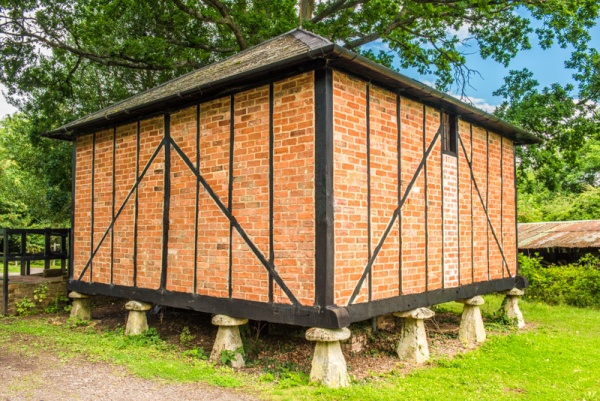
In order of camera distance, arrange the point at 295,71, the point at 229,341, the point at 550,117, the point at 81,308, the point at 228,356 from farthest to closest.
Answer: the point at 550,117, the point at 81,308, the point at 229,341, the point at 228,356, the point at 295,71

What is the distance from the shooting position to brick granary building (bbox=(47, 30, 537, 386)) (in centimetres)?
556

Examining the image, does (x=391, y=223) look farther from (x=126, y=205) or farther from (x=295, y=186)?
(x=126, y=205)

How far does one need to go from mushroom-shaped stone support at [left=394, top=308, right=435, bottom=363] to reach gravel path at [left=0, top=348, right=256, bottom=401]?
267 centimetres

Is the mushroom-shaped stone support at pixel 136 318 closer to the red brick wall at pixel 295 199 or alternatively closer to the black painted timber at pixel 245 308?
the black painted timber at pixel 245 308

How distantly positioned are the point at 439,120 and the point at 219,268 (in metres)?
4.08

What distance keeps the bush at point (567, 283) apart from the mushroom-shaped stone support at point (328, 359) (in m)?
9.64

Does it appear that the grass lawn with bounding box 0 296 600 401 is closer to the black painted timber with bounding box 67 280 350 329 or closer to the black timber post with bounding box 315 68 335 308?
the black painted timber with bounding box 67 280 350 329

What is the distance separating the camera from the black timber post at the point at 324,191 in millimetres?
5328

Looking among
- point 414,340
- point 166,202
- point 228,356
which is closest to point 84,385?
point 228,356

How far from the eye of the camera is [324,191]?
538cm

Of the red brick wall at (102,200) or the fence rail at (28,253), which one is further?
the fence rail at (28,253)

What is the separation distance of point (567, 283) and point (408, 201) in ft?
28.4

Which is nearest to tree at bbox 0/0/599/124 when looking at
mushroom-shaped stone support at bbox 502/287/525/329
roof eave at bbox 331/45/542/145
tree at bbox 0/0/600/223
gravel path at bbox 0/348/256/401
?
tree at bbox 0/0/600/223

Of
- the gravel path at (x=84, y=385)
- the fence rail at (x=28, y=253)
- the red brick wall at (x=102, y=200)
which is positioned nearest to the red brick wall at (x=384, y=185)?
the gravel path at (x=84, y=385)
